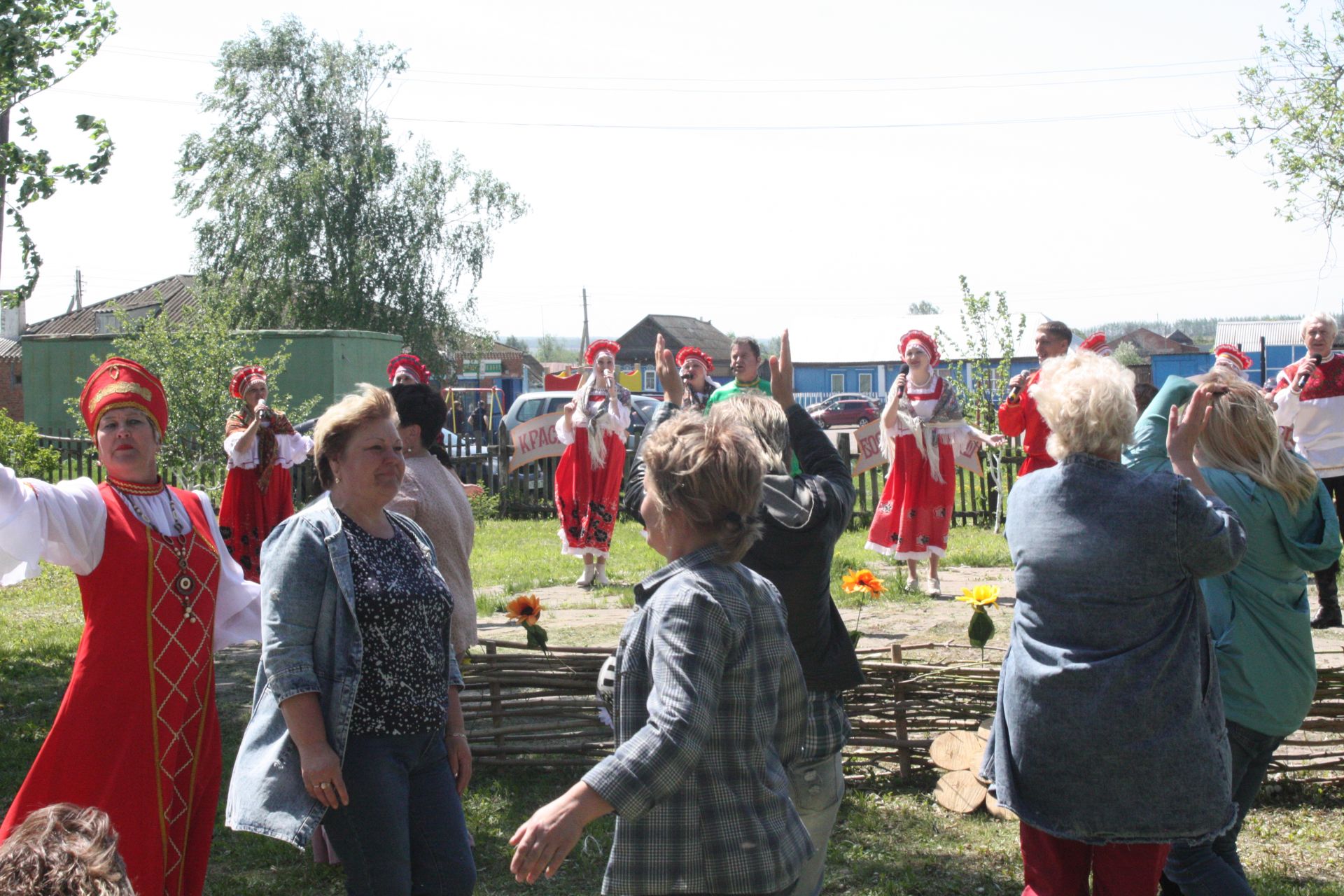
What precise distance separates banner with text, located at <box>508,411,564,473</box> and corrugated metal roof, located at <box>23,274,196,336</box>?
32.1m

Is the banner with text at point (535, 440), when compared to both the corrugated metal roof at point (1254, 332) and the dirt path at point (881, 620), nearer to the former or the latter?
the dirt path at point (881, 620)

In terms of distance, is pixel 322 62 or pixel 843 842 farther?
pixel 322 62

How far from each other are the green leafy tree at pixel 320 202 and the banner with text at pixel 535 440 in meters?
22.7

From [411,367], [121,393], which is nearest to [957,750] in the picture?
[121,393]

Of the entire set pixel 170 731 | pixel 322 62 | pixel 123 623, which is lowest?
pixel 170 731

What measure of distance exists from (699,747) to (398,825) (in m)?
1.04

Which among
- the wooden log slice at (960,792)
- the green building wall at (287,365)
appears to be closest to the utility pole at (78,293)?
the green building wall at (287,365)

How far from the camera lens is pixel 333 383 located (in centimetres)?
2111

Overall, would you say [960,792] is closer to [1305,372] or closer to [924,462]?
[924,462]

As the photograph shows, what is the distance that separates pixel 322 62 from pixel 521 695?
33173 millimetres

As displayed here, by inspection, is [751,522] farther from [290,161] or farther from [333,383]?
[290,161]

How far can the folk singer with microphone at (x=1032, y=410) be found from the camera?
7102 mm

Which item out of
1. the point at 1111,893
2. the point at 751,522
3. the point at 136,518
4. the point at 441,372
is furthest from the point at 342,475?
the point at 441,372

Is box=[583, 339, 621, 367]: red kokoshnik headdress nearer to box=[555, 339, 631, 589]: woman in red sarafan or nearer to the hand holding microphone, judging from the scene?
box=[555, 339, 631, 589]: woman in red sarafan
